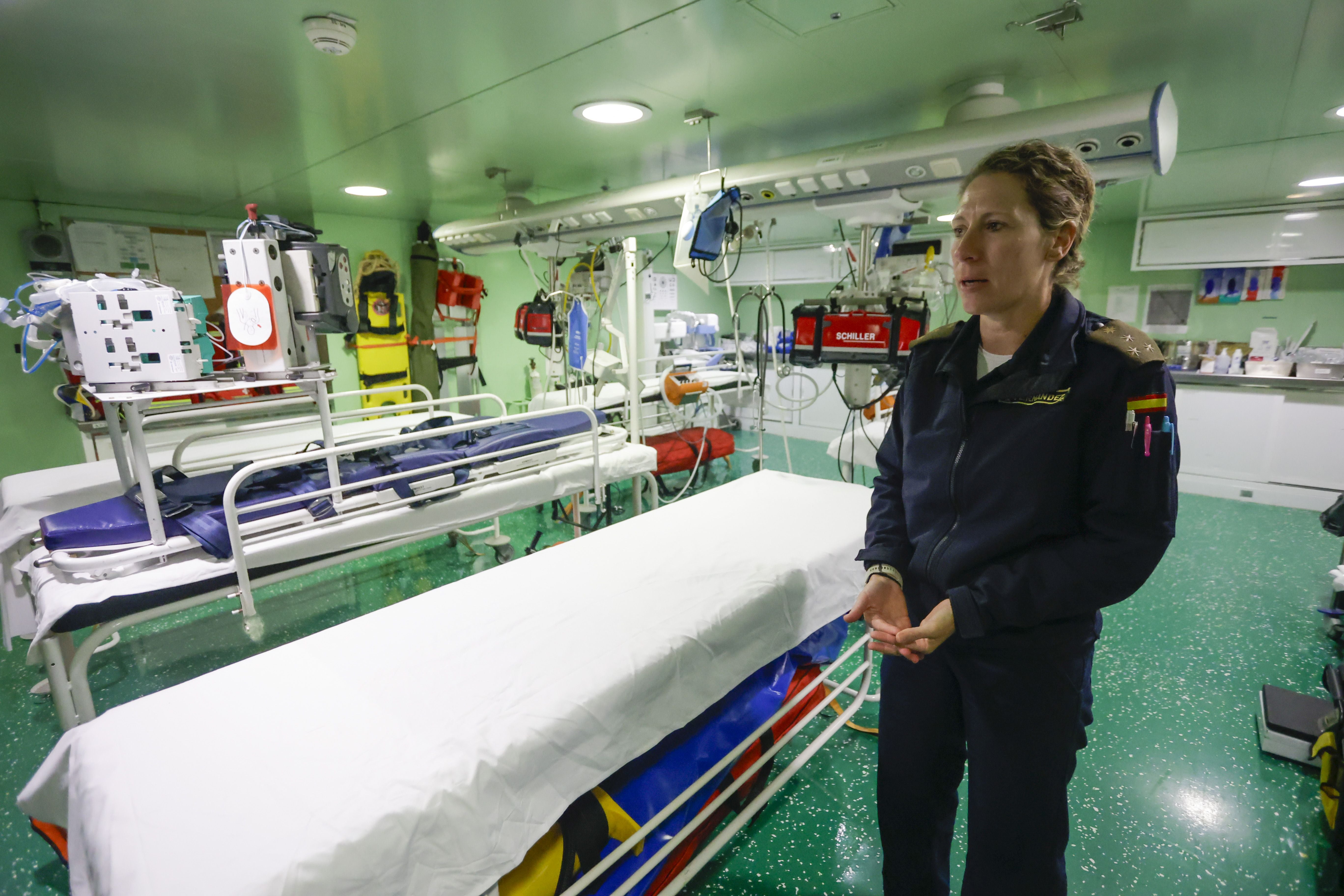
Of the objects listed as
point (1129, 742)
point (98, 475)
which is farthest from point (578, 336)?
point (1129, 742)

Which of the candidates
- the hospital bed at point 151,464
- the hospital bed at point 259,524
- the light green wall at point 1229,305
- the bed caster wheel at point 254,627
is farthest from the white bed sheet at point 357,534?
the light green wall at point 1229,305

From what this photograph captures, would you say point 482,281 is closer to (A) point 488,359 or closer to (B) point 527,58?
(A) point 488,359

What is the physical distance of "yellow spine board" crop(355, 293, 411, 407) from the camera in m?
5.78

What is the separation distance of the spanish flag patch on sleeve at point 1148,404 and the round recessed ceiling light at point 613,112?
2.38 m

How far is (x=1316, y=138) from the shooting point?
3135mm

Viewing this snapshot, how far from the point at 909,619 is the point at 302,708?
4.37 ft

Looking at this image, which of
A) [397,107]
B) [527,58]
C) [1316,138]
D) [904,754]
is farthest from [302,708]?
[1316,138]

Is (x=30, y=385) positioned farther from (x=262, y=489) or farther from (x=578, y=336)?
(x=578, y=336)

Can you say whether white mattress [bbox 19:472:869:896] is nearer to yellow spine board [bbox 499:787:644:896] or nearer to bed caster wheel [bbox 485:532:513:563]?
yellow spine board [bbox 499:787:644:896]

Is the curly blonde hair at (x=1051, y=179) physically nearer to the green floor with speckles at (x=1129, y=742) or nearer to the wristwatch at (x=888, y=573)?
the wristwatch at (x=888, y=573)

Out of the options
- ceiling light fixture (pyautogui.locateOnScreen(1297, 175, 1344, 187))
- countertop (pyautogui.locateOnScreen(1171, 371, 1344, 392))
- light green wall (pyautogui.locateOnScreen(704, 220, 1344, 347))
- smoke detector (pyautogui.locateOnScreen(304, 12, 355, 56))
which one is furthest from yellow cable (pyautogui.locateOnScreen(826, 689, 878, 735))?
ceiling light fixture (pyautogui.locateOnScreen(1297, 175, 1344, 187))

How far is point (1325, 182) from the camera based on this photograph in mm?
4090

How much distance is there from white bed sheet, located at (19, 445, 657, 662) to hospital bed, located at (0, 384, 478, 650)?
43 centimetres

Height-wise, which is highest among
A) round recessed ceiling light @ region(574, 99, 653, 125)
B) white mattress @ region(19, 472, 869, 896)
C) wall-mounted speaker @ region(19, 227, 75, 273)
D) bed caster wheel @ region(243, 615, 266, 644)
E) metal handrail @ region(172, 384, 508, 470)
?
round recessed ceiling light @ region(574, 99, 653, 125)
